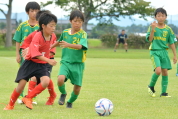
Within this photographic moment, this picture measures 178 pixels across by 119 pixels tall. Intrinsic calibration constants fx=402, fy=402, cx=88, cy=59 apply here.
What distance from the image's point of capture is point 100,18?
46.7 m

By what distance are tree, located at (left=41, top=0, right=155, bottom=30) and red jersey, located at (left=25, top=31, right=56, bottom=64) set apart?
37.0 meters

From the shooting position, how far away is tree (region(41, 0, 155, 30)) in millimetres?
43938

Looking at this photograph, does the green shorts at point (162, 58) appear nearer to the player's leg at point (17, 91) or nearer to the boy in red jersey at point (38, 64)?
the boy in red jersey at point (38, 64)

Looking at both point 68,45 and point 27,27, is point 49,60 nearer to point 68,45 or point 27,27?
point 68,45

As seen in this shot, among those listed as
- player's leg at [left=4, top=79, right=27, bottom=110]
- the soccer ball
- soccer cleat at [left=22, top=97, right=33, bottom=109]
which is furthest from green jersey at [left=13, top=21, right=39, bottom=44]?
the soccer ball

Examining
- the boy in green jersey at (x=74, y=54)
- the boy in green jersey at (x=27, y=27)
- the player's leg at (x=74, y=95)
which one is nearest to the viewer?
the boy in green jersey at (x=74, y=54)

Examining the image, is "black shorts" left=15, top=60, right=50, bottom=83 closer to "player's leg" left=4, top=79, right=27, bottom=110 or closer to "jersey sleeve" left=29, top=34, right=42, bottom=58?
"player's leg" left=4, top=79, right=27, bottom=110

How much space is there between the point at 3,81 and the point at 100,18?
119 feet

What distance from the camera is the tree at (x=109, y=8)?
43938mm

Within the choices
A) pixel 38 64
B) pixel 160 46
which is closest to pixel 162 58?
pixel 160 46

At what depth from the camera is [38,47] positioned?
6.42 m

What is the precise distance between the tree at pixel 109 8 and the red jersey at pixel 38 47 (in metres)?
37.0

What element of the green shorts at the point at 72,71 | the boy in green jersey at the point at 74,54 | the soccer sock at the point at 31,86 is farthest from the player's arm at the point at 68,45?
the soccer sock at the point at 31,86

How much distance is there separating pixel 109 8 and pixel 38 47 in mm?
40043
